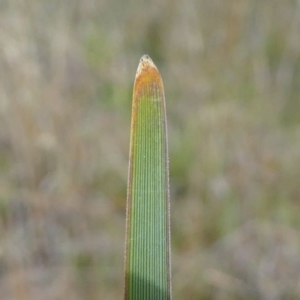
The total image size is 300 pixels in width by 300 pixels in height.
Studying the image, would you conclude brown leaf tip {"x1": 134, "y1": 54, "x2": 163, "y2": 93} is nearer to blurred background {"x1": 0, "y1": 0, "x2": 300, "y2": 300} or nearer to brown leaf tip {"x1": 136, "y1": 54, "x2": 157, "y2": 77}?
brown leaf tip {"x1": 136, "y1": 54, "x2": 157, "y2": 77}

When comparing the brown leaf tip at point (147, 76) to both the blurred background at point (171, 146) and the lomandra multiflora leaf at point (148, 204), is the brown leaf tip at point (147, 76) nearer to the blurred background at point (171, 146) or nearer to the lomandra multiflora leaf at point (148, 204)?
the lomandra multiflora leaf at point (148, 204)

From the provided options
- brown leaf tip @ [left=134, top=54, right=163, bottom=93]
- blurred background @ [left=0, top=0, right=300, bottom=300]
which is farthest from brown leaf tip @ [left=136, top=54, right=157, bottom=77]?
blurred background @ [left=0, top=0, right=300, bottom=300]

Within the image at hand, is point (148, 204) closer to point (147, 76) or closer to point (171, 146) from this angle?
point (147, 76)

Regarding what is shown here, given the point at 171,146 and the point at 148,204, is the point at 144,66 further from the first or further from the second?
the point at 171,146

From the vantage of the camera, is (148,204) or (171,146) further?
(171,146)

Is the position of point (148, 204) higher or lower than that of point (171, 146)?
lower

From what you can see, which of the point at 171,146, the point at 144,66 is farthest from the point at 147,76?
the point at 171,146
